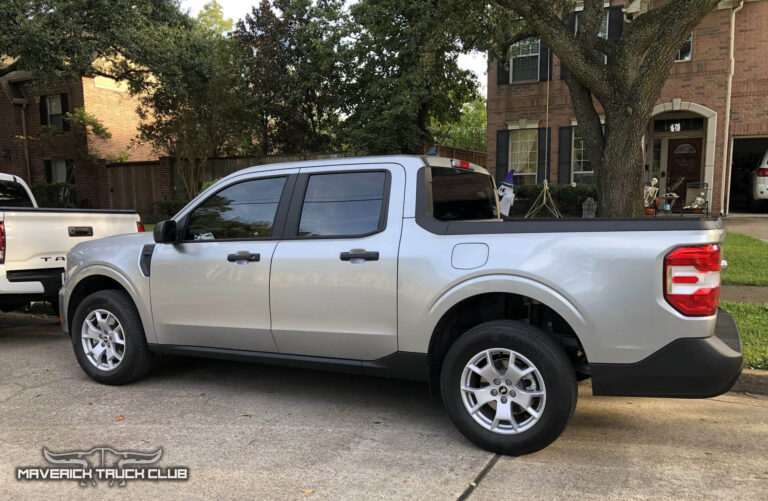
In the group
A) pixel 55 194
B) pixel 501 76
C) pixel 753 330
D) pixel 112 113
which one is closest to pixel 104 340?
pixel 753 330

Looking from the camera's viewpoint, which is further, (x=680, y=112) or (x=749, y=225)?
(x=680, y=112)

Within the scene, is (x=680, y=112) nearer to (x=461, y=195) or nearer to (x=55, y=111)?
(x=461, y=195)

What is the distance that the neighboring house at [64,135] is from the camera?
23.4 m

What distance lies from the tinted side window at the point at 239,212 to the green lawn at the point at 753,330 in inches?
165

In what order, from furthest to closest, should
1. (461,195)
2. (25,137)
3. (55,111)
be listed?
(55,111) < (25,137) < (461,195)

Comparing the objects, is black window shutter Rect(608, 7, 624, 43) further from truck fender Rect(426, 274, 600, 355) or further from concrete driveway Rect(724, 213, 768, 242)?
truck fender Rect(426, 274, 600, 355)

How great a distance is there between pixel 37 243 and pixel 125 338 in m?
2.22

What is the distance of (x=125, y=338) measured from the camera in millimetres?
4758

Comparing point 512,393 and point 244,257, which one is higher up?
point 244,257

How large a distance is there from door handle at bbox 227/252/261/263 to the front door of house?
54.0 feet

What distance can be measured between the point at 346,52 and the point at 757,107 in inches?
472

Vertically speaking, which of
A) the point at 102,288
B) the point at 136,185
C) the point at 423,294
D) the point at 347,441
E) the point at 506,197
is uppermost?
the point at 136,185

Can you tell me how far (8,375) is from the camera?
17.1ft

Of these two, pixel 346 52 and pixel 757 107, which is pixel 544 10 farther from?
pixel 757 107
